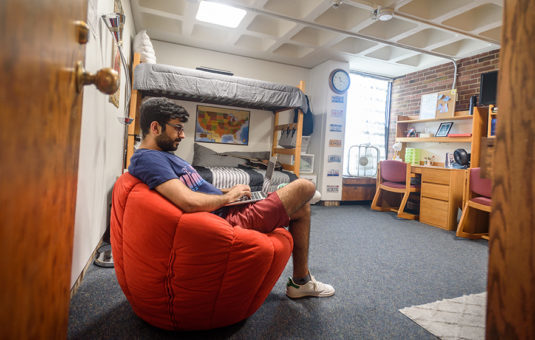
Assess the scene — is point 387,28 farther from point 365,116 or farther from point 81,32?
point 81,32

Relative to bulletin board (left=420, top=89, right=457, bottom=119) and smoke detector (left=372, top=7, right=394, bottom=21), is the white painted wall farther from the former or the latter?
bulletin board (left=420, top=89, right=457, bottom=119)

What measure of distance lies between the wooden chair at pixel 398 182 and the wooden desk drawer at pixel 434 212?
222 millimetres

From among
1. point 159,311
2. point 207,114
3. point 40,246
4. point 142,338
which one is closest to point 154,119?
point 159,311

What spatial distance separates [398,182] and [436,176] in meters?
0.71

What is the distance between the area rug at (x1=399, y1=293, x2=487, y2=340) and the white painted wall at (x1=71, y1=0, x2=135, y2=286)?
183cm

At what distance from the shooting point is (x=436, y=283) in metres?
1.99

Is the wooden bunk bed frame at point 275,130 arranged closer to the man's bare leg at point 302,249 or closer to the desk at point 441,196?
the desk at point 441,196

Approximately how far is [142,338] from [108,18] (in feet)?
5.55

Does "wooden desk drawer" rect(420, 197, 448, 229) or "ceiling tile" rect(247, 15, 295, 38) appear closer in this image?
"wooden desk drawer" rect(420, 197, 448, 229)

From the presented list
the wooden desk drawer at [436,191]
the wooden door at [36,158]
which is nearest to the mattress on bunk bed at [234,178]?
the wooden desk drawer at [436,191]

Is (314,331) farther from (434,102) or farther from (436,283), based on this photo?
(434,102)

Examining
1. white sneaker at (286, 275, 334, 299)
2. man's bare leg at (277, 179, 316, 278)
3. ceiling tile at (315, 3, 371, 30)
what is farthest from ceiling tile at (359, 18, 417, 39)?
white sneaker at (286, 275, 334, 299)

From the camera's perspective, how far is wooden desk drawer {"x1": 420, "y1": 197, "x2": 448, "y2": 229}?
363 centimetres

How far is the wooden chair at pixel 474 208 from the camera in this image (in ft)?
10.2
